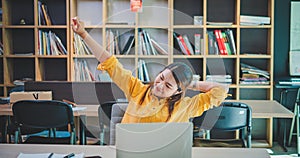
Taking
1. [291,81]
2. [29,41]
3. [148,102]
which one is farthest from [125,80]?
[29,41]

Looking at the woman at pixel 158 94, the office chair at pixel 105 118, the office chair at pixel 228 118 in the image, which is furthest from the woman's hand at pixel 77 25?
the office chair at pixel 228 118

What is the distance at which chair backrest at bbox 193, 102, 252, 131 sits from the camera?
295 centimetres

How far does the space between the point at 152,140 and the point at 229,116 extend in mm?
1649

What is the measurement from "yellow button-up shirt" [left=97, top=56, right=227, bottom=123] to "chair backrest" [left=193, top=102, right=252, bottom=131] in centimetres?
76

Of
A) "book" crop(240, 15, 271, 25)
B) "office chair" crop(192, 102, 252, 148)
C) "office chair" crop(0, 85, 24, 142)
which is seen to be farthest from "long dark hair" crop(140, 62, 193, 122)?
"book" crop(240, 15, 271, 25)

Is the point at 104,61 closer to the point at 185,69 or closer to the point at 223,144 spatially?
the point at 185,69

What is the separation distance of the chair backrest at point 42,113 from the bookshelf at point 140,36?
5.00 feet

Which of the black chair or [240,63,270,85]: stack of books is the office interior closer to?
[240,63,270,85]: stack of books

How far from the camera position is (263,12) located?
15.2 ft

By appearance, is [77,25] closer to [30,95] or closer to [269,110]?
[30,95]

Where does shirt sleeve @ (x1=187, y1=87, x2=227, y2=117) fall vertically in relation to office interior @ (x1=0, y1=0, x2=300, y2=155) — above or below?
below

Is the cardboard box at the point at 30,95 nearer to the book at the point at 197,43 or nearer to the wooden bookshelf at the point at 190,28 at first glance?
the wooden bookshelf at the point at 190,28

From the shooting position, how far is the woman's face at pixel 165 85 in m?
2.00

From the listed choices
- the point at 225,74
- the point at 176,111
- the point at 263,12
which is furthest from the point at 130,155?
the point at 263,12
